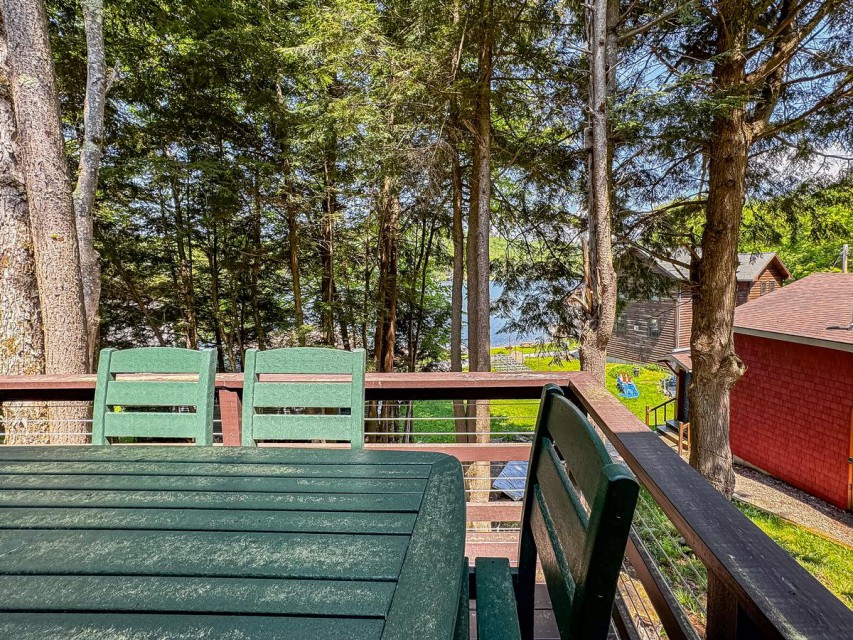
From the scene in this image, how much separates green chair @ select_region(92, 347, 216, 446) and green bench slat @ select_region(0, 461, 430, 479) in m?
0.35

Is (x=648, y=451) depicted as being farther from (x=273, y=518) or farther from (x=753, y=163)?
(x=753, y=163)

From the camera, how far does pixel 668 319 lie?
16.4m

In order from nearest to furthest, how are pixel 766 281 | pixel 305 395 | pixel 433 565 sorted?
pixel 433 565
pixel 305 395
pixel 766 281

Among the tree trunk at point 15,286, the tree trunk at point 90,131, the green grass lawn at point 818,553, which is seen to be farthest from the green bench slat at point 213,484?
the green grass lawn at point 818,553

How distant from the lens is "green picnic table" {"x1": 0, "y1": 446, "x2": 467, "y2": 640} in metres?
0.71

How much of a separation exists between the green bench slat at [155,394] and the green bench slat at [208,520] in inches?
26.6

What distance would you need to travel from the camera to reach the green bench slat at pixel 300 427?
66.9 inches

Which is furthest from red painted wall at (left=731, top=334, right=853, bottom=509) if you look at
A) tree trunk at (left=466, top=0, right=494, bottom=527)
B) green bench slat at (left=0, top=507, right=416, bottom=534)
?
green bench slat at (left=0, top=507, right=416, bottom=534)

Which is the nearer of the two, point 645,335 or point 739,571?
point 739,571

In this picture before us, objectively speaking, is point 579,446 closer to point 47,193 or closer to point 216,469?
point 216,469

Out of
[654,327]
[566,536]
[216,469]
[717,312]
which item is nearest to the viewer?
[566,536]

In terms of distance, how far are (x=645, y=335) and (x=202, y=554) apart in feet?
62.8

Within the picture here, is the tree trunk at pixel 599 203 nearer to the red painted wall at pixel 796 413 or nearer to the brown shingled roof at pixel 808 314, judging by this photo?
the brown shingled roof at pixel 808 314

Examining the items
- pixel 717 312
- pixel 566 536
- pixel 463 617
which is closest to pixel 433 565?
pixel 463 617
